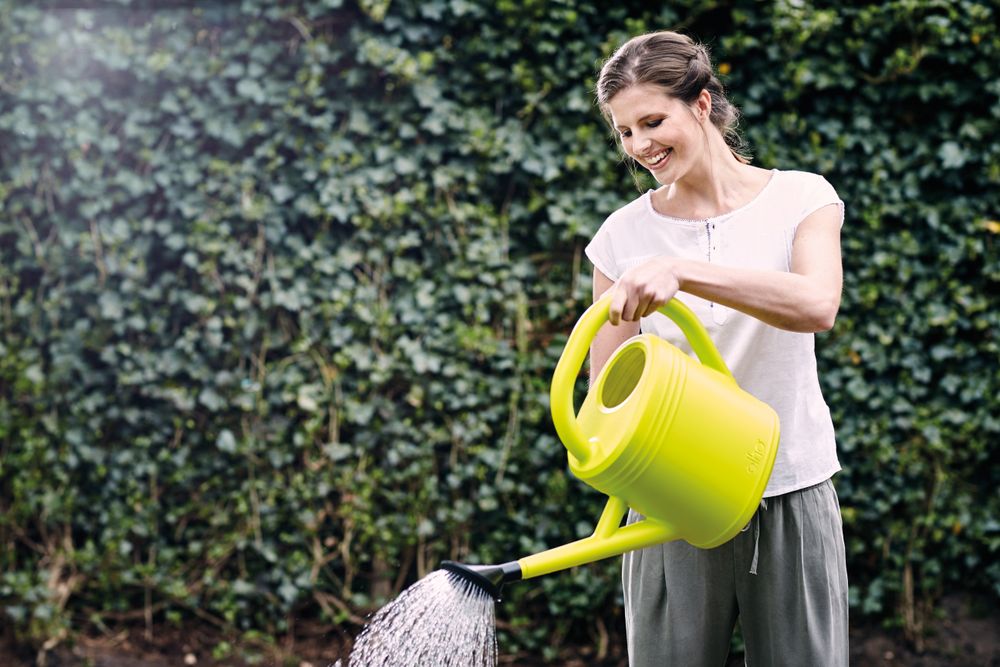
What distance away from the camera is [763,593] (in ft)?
5.42

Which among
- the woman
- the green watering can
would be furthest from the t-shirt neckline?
the green watering can

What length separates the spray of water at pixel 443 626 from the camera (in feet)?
4.85

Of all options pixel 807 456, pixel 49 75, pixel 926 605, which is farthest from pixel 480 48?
pixel 926 605

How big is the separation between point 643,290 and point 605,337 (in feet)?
1.49

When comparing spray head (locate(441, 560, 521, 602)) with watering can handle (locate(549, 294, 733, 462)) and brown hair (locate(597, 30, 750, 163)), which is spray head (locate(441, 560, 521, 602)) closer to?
watering can handle (locate(549, 294, 733, 462))

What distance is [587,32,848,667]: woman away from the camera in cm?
163

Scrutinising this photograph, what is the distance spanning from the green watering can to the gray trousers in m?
0.18

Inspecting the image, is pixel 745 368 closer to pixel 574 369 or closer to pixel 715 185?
pixel 715 185

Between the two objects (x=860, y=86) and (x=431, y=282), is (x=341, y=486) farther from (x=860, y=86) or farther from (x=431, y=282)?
(x=860, y=86)

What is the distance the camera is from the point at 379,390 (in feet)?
11.0

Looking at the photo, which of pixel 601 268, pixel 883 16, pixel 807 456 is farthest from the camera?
pixel 883 16

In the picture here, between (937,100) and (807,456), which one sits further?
(937,100)

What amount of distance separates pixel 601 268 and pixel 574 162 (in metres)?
1.51

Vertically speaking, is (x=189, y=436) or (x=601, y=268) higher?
(x=601, y=268)
